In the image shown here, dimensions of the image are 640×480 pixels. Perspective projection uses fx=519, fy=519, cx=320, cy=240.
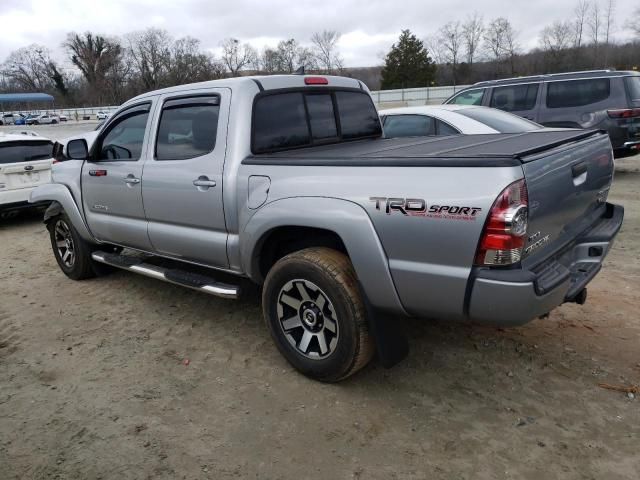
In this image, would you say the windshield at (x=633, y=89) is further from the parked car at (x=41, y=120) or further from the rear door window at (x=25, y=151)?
the parked car at (x=41, y=120)

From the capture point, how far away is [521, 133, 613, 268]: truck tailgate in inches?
101

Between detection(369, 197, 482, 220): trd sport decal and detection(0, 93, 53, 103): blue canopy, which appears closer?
detection(369, 197, 482, 220): trd sport decal

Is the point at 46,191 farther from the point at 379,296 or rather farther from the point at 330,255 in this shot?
the point at 379,296

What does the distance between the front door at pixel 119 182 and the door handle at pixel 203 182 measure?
793 mm

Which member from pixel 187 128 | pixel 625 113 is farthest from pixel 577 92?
pixel 187 128

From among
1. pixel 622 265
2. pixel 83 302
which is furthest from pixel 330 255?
pixel 622 265

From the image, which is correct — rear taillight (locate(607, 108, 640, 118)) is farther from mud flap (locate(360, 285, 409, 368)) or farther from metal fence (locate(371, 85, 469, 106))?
metal fence (locate(371, 85, 469, 106))

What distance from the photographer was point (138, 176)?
14.2ft

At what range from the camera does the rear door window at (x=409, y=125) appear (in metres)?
6.96

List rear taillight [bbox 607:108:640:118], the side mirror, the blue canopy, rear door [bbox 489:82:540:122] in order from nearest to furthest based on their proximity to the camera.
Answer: the side mirror → rear taillight [bbox 607:108:640:118] → rear door [bbox 489:82:540:122] → the blue canopy

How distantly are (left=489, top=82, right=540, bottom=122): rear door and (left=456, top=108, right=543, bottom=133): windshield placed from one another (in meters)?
3.29

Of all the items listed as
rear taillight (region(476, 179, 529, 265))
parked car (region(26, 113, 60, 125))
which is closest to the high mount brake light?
rear taillight (region(476, 179, 529, 265))

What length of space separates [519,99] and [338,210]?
854cm

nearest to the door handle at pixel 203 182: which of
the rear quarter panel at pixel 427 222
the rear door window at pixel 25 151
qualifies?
the rear quarter panel at pixel 427 222
